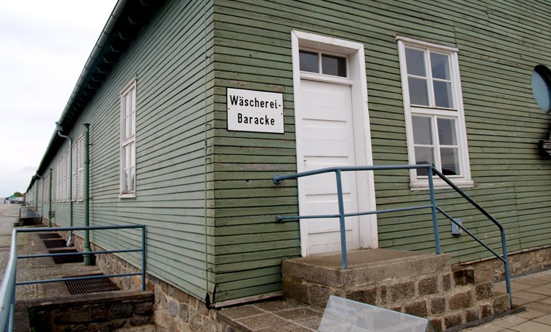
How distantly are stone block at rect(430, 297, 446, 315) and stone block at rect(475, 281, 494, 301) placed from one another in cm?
61

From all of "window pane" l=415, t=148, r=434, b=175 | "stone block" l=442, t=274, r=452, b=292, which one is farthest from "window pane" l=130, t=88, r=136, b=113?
"stone block" l=442, t=274, r=452, b=292

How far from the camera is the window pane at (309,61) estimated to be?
4.66 meters

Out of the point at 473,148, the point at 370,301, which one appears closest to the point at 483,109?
the point at 473,148

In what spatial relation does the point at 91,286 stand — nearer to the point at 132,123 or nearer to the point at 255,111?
the point at 132,123

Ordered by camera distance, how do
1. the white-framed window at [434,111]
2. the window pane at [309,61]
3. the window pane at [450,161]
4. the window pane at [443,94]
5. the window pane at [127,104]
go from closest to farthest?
the window pane at [309,61]
the white-framed window at [434,111]
the window pane at [450,161]
the window pane at [443,94]
the window pane at [127,104]

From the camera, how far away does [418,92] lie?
5578 mm

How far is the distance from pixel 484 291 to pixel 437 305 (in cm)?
84

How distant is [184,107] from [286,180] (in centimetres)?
152

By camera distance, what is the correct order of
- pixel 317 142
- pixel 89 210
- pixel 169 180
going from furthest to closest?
pixel 89 210, pixel 169 180, pixel 317 142

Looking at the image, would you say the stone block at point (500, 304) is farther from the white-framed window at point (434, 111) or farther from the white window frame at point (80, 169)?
the white window frame at point (80, 169)

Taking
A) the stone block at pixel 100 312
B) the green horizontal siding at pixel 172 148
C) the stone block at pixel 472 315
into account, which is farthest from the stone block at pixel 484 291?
the stone block at pixel 100 312

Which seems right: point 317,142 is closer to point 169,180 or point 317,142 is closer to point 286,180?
point 286,180

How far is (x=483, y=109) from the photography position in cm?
618

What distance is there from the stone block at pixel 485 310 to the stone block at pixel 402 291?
1103 mm
